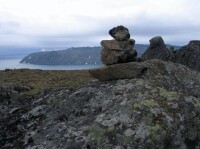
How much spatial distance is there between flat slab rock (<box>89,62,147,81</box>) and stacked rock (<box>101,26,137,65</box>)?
70 cm

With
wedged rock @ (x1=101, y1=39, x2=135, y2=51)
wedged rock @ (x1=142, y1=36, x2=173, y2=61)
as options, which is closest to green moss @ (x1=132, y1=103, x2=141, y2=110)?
wedged rock @ (x1=101, y1=39, x2=135, y2=51)

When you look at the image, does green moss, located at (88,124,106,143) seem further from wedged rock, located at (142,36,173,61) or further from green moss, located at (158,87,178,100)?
wedged rock, located at (142,36,173,61)

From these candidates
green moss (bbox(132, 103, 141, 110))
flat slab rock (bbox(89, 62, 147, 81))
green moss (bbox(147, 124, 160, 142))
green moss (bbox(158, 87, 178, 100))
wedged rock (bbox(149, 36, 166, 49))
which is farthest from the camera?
wedged rock (bbox(149, 36, 166, 49))

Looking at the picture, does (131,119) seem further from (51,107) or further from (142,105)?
(51,107)

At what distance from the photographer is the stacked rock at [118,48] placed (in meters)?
15.0

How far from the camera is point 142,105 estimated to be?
41.3 feet

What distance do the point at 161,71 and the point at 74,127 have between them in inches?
168

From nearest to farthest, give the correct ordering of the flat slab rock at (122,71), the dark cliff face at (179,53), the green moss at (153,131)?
1. the green moss at (153,131)
2. the flat slab rock at (122,71)
3. the dark cliff face at (179,53)

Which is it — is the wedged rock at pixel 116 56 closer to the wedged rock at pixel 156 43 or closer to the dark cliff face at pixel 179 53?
the dark cliff face at pixel 179 53

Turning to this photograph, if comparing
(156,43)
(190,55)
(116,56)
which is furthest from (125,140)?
(156,43)

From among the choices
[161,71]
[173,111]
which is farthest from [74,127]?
[161,71]

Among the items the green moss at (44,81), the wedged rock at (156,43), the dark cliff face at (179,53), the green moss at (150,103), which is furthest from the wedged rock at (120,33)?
the wedged rock at (156,43)

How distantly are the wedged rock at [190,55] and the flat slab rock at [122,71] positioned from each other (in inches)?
1098

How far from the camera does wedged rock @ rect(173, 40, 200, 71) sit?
135 feet
